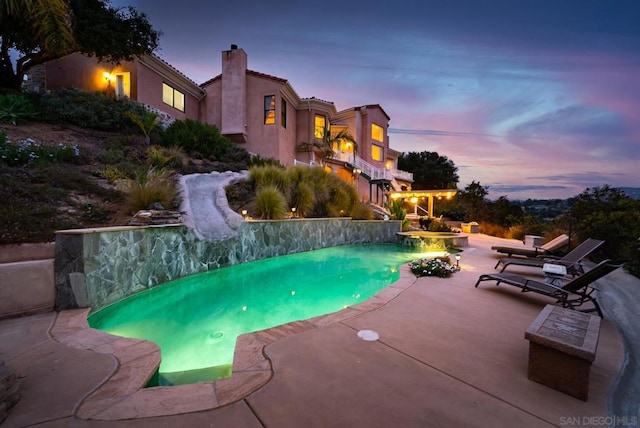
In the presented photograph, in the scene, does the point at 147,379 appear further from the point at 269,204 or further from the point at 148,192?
the point at 269,204

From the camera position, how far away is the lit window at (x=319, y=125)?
806 inches

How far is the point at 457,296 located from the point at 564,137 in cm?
1882

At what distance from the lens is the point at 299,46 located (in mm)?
17109

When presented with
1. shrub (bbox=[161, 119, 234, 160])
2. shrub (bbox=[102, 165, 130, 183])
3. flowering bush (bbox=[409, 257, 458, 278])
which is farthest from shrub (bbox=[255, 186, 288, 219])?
shrub (bbox=[161, 119, 234, 160])

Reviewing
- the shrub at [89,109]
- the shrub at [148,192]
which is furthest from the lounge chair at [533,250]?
the shrub at [89,109]

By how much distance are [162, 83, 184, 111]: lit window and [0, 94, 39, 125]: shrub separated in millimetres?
6296

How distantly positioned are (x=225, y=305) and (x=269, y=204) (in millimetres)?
4902

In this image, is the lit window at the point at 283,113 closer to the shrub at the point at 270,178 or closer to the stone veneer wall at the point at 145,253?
the shrub at the point at 270,178

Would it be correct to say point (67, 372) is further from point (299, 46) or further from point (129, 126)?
point (299, 46)

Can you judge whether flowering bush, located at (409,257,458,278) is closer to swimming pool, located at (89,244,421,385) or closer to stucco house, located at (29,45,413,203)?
swimming pool, located at (89,244,421,385)

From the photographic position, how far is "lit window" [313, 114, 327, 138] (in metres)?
20.5

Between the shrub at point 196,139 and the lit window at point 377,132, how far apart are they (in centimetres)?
1527

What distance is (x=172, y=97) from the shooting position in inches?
674

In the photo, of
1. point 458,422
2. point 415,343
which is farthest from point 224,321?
point 458,422
